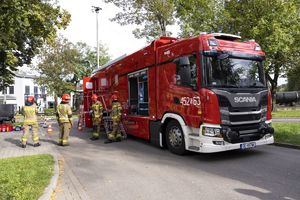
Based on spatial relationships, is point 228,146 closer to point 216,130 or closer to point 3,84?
point 216,130

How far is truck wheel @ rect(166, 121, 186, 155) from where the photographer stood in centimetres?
890

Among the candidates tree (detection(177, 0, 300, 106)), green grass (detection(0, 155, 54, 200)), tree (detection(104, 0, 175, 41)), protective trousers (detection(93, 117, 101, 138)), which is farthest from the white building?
green grass (detection(0, 155, 54, 200))

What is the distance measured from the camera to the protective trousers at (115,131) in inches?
473

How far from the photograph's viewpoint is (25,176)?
6652 mm

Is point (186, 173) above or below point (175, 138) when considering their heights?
below

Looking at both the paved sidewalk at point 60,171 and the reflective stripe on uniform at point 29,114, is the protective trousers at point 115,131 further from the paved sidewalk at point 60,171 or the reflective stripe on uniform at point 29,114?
the reflective stripe on uniform at point 29,114

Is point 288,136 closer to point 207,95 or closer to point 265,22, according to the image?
point 265,22

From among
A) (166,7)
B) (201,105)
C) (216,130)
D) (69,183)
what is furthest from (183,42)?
(166,7)

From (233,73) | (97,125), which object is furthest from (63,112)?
(233,73)

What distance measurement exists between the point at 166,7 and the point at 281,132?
15.5 meters

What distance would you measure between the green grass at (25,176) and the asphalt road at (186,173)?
0.67 metres

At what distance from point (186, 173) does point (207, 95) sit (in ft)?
6.26

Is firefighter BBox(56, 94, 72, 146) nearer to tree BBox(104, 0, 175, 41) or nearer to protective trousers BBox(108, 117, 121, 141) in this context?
protective trousers BBox(108, 117, 121, 141)

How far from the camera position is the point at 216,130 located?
25.9 ft
